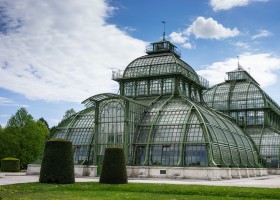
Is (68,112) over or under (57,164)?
over

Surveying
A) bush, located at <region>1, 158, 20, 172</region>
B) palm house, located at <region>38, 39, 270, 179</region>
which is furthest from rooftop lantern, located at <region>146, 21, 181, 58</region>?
bush, located at <region>1, 158, 20, 172</region>

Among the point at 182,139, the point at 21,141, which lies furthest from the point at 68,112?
the point at 182,139

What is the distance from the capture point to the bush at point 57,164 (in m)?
36.6

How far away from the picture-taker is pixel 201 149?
164ft

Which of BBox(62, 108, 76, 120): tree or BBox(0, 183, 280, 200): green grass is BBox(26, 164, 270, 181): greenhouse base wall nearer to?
BBox(0, 183, 280, 200): green grass

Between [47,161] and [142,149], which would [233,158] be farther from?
[47,161]

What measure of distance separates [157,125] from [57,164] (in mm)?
20891

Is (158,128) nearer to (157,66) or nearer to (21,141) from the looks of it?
(157,66)

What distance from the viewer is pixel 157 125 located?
54.9m

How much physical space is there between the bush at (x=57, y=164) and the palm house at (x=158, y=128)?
15.3 m

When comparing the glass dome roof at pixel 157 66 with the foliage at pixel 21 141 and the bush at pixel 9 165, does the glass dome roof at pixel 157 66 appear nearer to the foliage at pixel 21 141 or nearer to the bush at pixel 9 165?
the bush at pixel 9 165

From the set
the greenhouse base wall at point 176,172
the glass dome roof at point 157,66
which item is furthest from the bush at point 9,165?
the glass dome roof at point 157,66

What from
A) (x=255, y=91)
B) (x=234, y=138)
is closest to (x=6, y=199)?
(x=234, y=138)

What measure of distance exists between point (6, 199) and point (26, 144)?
2447 inches
